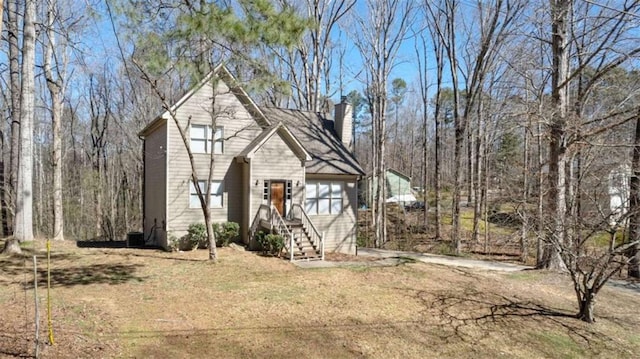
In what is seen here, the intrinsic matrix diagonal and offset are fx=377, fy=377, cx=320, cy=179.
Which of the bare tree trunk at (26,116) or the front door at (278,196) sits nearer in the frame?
the bare tree trunk at (26,116)

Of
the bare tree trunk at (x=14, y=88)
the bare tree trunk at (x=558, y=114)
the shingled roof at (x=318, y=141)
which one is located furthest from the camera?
the shingled roof at (x=318, y=141)

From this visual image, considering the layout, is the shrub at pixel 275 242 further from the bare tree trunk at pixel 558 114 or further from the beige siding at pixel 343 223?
the bare tree trunk at pixel 558 114

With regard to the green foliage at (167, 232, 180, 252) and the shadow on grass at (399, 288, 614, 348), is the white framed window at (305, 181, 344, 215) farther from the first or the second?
the shadow on grass at (399, 288, 614, 348)

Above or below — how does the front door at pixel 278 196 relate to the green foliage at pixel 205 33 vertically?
below

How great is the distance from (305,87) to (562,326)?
21.4 m

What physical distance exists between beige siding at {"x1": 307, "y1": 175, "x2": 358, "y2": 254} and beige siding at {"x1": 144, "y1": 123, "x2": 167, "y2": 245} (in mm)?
5820

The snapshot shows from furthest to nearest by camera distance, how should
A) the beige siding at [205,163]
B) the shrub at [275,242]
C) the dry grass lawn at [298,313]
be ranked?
the beige siding at [205,163] < the shrub at [275,242] < the dry grass lawn at [298,313]

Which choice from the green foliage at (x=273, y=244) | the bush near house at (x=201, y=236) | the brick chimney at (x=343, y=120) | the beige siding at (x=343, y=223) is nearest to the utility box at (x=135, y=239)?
the bush near house at (x=201, y=236)

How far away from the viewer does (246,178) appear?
581 inches

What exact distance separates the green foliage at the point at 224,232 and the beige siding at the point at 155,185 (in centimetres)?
194

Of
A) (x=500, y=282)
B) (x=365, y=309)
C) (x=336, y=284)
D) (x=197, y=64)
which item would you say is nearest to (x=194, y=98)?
(x=197, y=64)

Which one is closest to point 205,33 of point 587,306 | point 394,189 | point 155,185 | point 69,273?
point 69,273

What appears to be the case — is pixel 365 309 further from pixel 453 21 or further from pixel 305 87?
pixel 305 87

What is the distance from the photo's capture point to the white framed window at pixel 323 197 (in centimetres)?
1617
